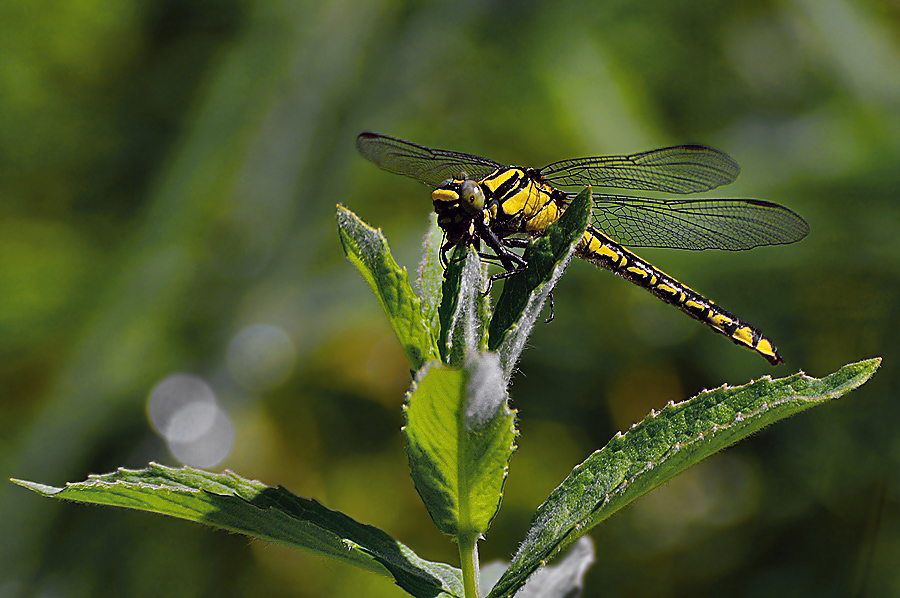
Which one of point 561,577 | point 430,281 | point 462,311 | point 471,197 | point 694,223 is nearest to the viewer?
point 462,311

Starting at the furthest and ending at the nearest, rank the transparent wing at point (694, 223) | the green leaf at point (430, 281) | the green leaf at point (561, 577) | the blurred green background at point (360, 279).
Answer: the blurred green background at point (360, 279), the transparent wing at point (694, 223), the green leaf at point (561, 577), the green leaf at point (430, 281)

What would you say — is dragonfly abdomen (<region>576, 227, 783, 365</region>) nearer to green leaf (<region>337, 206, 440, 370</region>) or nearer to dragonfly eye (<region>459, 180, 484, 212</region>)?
dragonfly eye (<region>459, 180, 484, 212</region>)

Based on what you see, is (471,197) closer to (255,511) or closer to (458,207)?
(458,207)

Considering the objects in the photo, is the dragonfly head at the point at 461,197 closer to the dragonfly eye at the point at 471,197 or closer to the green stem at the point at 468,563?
the dragonfly eye at the point at 471,197

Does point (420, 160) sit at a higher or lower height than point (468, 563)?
higher

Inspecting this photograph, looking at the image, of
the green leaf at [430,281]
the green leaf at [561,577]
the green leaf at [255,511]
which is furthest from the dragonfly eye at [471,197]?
the green leaf at [255,511]

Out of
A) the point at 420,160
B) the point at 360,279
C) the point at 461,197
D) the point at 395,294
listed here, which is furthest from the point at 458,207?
the point at 360,279
